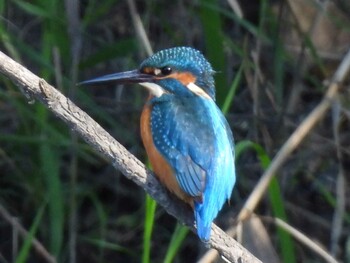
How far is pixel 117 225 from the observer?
4.16 meters

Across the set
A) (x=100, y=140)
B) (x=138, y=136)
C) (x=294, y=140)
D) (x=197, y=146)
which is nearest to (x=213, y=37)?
(x=294, y=140)

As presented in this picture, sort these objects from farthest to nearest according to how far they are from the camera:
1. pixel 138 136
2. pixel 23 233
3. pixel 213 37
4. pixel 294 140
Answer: pixel 138 136
pixel 23 233
pixel 213 37
pixel 294 140

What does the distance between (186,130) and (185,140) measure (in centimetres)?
3

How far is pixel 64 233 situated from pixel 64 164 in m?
0.29

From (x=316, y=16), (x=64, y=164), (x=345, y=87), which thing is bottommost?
(x=64, y=164)

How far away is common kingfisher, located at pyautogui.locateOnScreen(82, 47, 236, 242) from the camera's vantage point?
8.88ft

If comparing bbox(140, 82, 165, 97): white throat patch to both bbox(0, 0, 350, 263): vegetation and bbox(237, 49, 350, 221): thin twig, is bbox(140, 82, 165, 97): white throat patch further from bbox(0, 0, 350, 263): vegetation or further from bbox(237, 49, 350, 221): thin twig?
bbox(0, 0, 350, 263): vegetation

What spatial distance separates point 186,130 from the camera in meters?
2.81

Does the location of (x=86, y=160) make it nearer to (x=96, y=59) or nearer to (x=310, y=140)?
(x=96, y=59)

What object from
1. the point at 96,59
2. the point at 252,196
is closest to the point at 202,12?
the point at 96,59

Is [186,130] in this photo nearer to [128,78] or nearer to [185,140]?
[185,140]

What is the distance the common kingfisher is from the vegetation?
2.36 ft

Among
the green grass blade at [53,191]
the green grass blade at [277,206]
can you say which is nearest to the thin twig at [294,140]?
the green grass blade at [277,206]

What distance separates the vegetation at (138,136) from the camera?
376 centimetres
